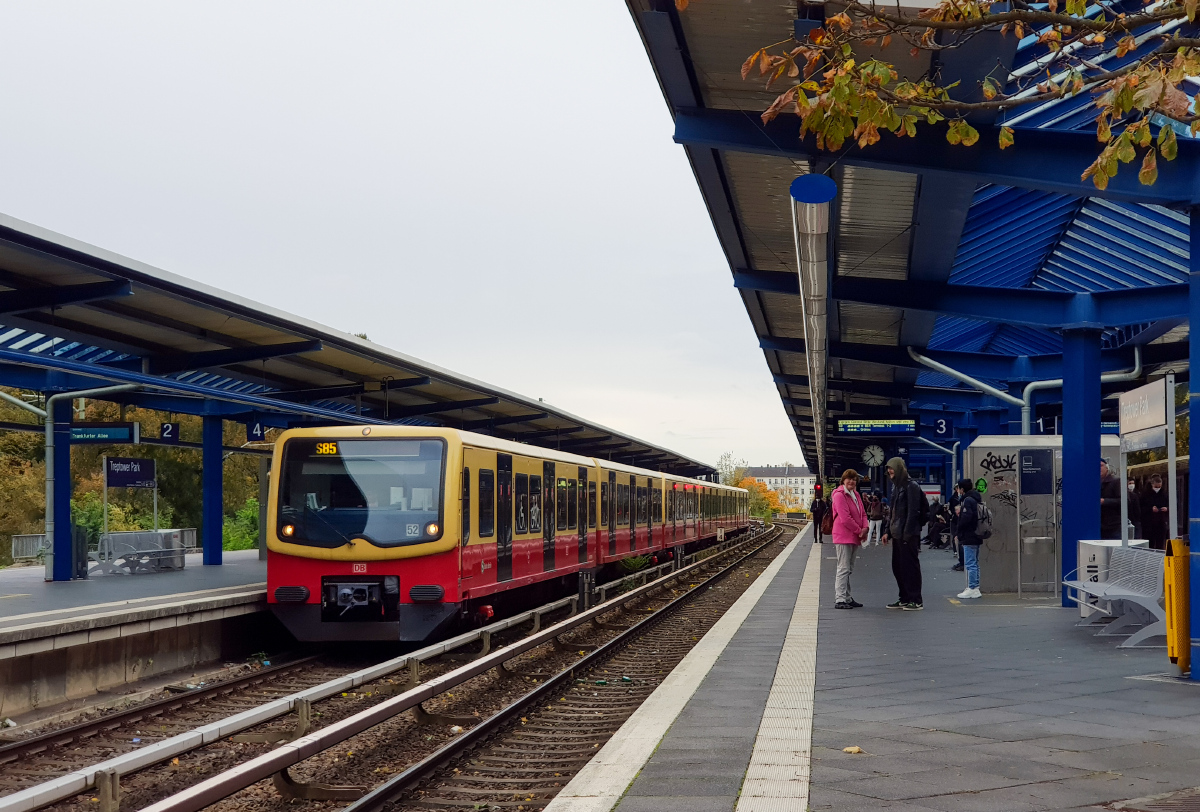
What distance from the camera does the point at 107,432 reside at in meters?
20.0

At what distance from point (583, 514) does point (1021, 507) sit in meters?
6.76

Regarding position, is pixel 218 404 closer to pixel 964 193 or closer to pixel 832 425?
pixel 964 193

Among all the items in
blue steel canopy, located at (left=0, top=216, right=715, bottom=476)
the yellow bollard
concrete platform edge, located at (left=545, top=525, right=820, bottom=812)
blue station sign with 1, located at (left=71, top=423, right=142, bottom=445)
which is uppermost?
blue steel canopy, located at (left=0, top=216, right=715, bottom=476)

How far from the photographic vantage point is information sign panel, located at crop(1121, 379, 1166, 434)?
9547mm

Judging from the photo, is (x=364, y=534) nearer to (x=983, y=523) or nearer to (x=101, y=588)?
(x=101, y=588)

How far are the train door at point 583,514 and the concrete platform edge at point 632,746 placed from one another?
8.75 meters

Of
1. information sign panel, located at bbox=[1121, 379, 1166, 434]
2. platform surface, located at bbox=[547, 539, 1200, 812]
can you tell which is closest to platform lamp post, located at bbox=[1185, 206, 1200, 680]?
platform surface, located at bbox=[547, 539, 1200, 812]

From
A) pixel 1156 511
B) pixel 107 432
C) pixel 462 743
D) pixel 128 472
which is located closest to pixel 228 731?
pixel 462 743

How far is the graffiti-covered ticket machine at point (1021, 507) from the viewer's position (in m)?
16.0

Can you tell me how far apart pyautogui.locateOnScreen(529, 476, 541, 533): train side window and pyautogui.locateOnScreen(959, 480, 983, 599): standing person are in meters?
5.38

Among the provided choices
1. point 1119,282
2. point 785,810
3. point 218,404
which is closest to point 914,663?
point 785,810

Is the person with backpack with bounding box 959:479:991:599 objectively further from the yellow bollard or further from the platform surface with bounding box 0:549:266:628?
the platform surface with bounding box 0:549:266:628

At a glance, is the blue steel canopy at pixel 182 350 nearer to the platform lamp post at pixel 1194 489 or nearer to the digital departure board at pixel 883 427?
the digital departure board at pixel 883 427

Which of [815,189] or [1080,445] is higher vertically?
[815,189]
